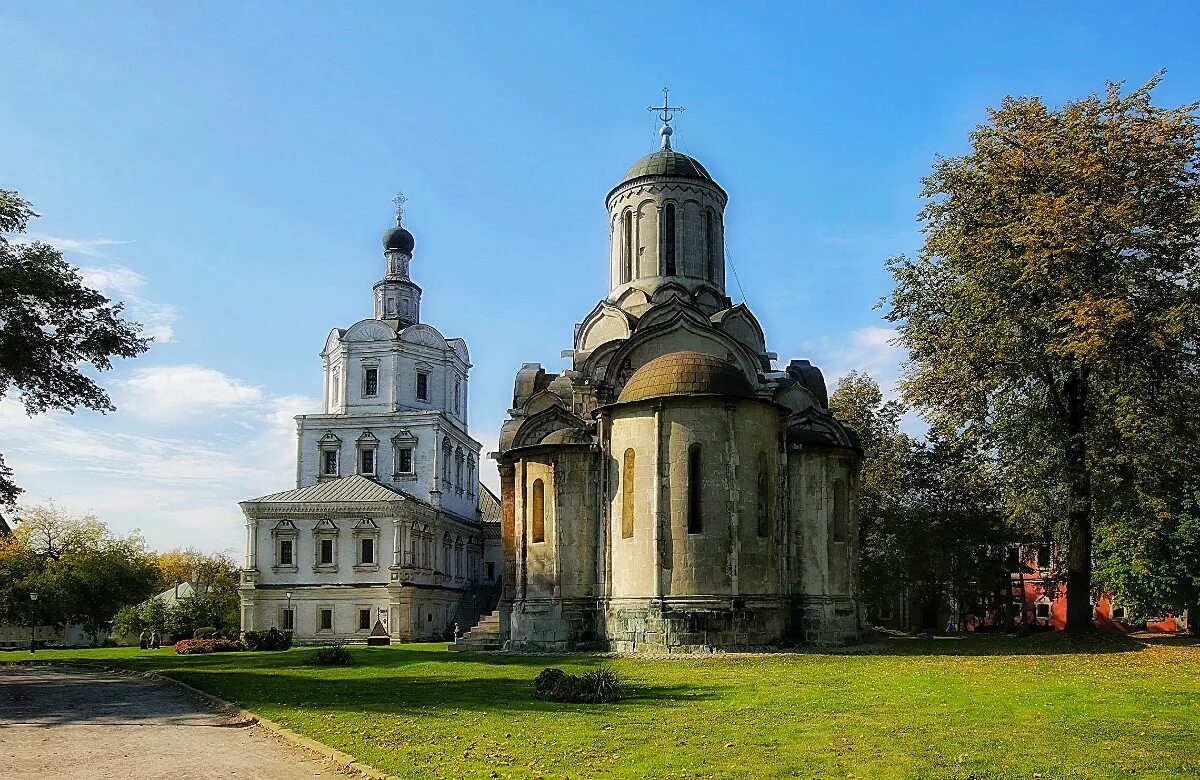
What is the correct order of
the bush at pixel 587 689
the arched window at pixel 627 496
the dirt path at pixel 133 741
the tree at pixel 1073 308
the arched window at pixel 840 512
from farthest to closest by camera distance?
the arched window at pixel 840 512 < the arched window at pixel 627 496 < the tree at pixel 1073 308 < the bush at pixel 587 689 < the dirt path at pixel 133 741

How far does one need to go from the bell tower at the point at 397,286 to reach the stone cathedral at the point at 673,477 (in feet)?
Answer: 84.9

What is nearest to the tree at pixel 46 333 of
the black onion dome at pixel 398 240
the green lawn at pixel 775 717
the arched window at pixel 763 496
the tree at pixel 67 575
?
the green lawn at pixel 775 717

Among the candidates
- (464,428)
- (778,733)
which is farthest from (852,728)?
(464,428)

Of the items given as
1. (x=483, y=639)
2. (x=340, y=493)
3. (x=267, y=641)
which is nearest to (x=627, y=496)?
(x=483, y=639)

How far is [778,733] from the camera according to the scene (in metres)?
12.9

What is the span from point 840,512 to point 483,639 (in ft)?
38.9

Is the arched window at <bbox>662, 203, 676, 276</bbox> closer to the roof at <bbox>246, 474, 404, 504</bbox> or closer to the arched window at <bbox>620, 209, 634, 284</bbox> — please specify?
the arched window at <bbox>620, 209, 634, 284</bbox>

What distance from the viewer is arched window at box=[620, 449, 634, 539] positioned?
28688 millimetres

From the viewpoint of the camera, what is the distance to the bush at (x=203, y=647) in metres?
37.0

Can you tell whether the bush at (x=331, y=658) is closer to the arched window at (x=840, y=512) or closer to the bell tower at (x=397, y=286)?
the arched window at (x=840, y=512)

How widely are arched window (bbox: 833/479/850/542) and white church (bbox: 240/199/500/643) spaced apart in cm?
2497

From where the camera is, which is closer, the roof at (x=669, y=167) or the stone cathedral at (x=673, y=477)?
Result: the stone cathedral at (x=673, y=477)

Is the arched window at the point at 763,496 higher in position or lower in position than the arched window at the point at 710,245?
lower

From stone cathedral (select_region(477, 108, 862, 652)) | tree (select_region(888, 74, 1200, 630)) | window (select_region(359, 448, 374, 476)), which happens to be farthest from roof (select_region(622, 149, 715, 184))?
window (select_region(359, 448, 374, 476))
